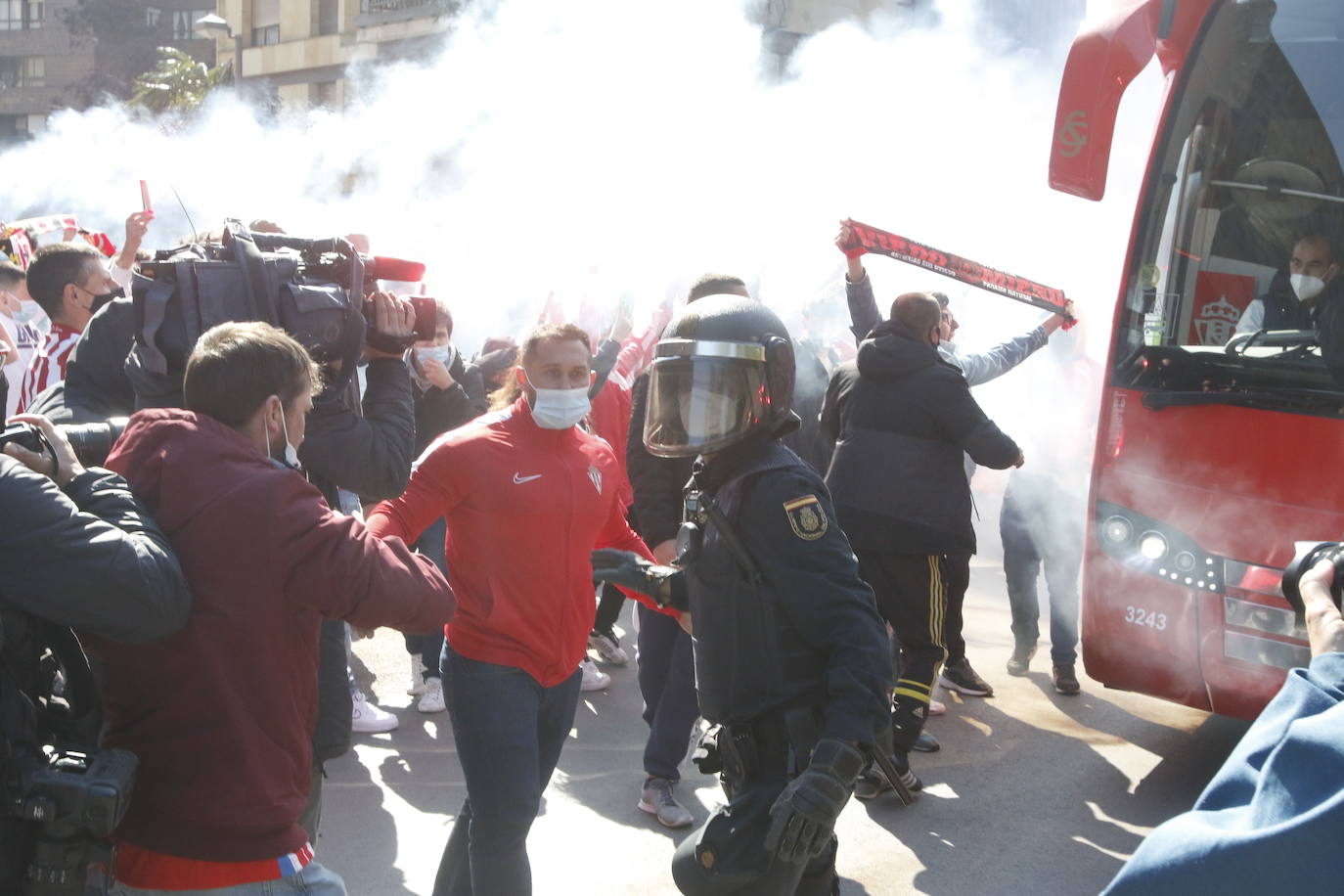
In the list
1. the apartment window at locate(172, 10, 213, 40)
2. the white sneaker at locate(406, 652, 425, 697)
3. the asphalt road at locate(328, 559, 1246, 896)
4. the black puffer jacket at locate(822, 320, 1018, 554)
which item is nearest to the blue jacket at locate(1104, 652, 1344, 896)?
the asphalt road at locate(328, 559, 1246, 896)

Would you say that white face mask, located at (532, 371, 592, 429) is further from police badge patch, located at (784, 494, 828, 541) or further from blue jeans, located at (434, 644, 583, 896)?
police badge patch, located at (784, 494, 828, 541)

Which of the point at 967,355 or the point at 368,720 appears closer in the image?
the point at 368,720

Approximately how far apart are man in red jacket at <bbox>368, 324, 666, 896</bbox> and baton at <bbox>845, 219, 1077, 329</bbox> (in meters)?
2.68

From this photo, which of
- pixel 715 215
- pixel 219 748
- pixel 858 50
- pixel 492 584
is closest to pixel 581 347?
pixel 492 584

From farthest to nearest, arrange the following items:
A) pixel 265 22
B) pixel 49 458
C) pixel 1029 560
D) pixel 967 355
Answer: pixel 265 22 → pixel 1029 560 → pixel 967 355 → pixel 49 458

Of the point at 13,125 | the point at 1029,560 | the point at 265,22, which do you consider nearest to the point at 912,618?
the point at 1029,560

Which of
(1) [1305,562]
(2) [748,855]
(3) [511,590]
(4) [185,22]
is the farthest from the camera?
(4) [185,22]

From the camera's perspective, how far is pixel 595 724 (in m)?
5.54

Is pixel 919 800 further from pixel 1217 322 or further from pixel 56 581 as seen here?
pixel 56 581

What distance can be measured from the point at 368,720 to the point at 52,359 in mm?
1909

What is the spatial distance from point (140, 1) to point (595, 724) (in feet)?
168

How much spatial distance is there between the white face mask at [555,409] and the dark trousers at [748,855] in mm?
1033

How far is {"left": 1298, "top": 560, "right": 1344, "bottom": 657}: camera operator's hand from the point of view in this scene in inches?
58.5

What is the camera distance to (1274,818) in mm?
1200
